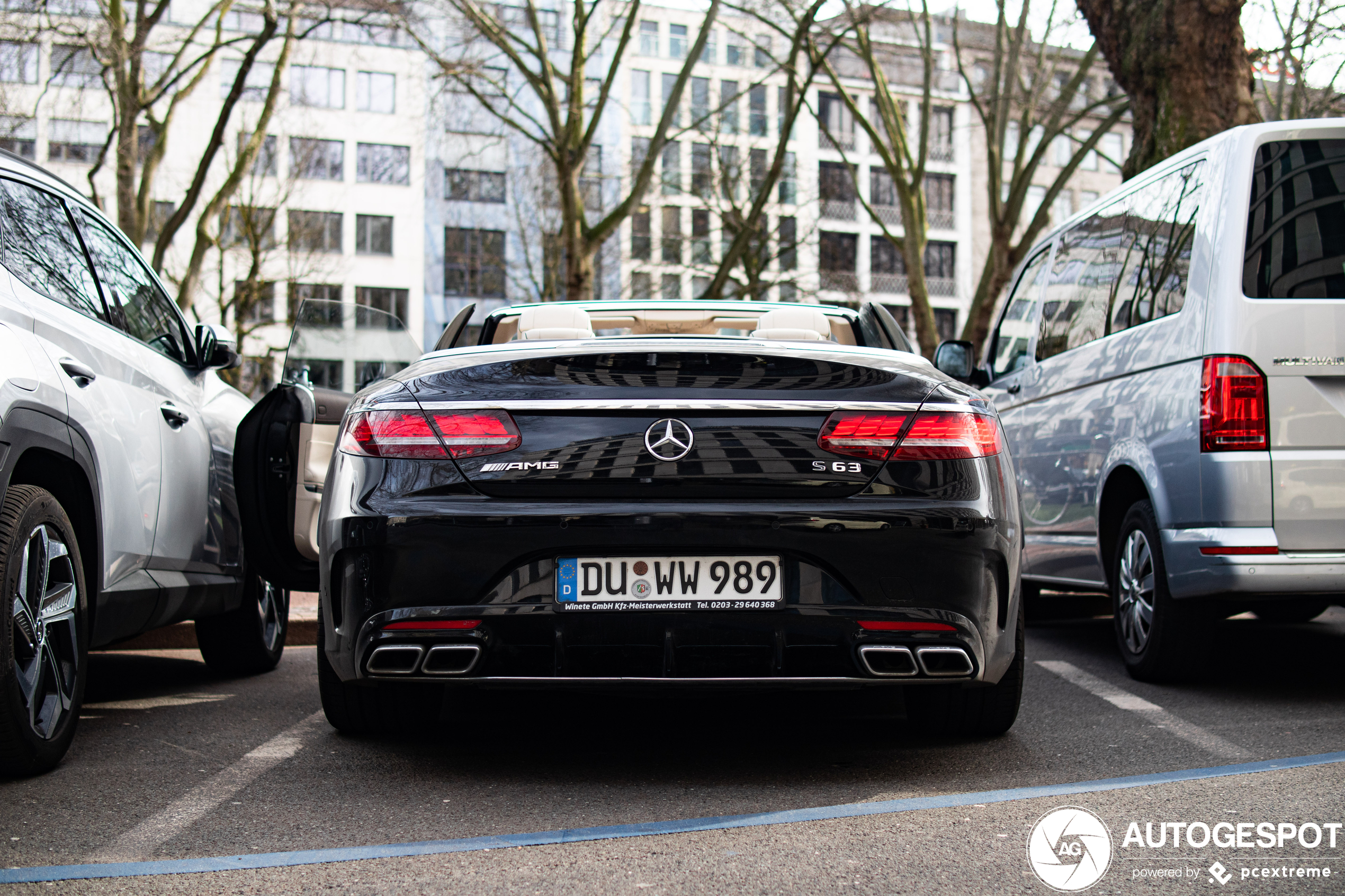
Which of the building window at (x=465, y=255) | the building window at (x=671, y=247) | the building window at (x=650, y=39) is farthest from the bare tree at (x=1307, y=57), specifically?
the building window at (x=650, y=39)

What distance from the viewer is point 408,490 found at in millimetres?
3457

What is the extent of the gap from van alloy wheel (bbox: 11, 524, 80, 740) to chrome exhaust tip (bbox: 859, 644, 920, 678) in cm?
218

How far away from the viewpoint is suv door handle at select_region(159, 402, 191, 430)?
15.9ft

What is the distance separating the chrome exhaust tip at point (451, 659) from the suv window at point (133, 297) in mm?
2113

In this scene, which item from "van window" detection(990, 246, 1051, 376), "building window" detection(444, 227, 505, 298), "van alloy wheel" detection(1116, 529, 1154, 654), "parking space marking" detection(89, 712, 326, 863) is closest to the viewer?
"parking space marking" detection(89, 712, 326, 863)

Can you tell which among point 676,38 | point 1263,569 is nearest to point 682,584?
point 1263,569

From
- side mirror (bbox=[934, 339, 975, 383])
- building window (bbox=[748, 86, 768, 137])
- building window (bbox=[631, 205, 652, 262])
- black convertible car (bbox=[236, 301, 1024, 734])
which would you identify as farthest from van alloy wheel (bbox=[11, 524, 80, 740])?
building window (bbox=[748, 86, 768, 137])

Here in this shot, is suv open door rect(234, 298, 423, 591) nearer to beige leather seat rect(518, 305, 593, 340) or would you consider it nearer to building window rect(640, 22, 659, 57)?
beige leather seat rect(518, 305, 593, 340)

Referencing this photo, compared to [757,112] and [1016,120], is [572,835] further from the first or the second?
[757,112]

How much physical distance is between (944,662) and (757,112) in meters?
48.6

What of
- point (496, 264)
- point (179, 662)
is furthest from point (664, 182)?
point (179, 662)

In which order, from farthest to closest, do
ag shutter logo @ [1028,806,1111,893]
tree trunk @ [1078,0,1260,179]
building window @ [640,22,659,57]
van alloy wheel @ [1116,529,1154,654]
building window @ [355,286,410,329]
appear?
building window @ [640,22,659,57] → building window @ [355,286,410,329] → tree trunk @ [1078,0,1260,179] → van alloy wheel @ [1116,529,1154,654] → ag shutter logo @ [1028,806,1111,893]

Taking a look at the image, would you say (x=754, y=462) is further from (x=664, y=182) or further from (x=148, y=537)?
(x=664, y=182)

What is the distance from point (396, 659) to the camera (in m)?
3.43
